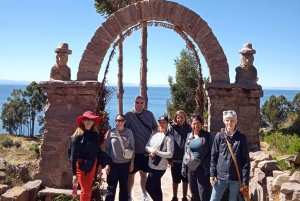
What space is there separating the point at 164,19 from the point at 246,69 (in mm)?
2002

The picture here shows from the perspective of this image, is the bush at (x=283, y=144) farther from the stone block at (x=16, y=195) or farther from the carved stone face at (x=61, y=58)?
the stone block at (x=16, y=195)

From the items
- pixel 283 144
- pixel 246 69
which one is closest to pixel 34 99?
pixel 283 144

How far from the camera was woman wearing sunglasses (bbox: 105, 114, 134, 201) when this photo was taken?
17.7 ft

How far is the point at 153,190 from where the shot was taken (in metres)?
5.44

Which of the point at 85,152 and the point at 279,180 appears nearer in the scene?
the point at 279,180

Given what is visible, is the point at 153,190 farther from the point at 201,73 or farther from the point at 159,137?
the point at 201,73

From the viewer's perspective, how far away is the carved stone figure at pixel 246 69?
6.59m

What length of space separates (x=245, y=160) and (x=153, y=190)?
5.71ft

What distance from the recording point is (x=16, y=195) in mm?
5379

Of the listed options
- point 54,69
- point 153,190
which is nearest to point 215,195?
point 153,190

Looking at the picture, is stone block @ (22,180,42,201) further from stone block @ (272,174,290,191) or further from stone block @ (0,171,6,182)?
stone block @ (272,174,290,191)

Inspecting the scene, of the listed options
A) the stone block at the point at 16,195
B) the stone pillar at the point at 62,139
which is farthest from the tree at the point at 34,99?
the stone block at the point at 16,195

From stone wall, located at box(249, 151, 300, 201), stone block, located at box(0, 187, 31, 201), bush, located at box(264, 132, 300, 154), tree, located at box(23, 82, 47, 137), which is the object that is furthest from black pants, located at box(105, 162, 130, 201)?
tree, located at box(23, 82, 47, 137)

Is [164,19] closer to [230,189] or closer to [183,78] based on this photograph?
[230,189]
